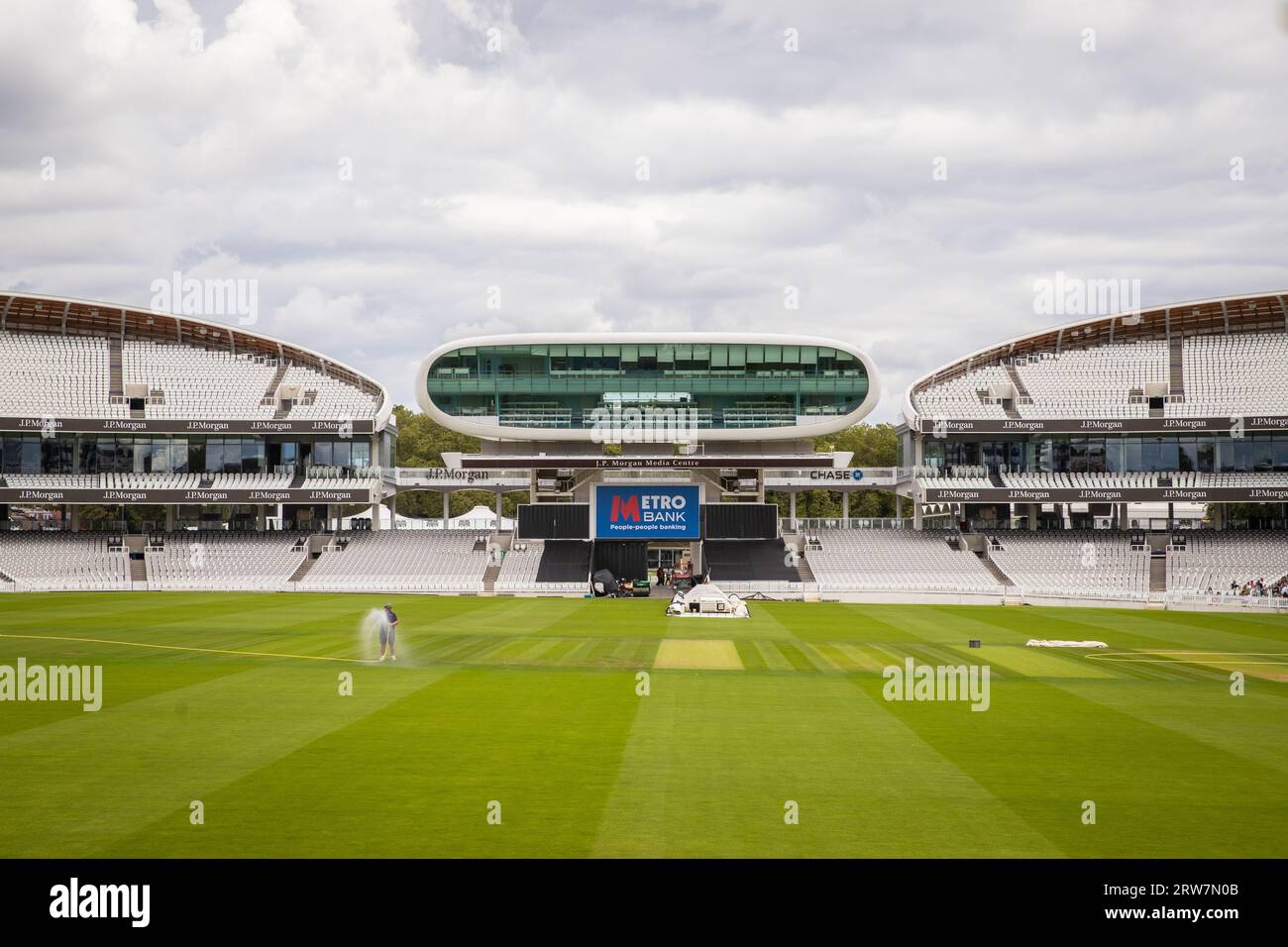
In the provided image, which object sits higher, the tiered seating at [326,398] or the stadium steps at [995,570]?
the tiered seating at [326,398]

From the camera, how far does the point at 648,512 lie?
210ft

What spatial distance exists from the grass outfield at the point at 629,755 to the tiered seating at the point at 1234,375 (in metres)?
43.0

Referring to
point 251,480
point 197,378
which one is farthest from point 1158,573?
point 197,378

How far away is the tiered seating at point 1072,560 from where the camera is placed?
61.4 m

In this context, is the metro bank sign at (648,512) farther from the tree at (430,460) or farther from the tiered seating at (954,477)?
the tree at (430,460)

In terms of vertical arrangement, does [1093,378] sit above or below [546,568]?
above

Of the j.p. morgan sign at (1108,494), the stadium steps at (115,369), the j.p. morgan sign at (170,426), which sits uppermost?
the stadium steps at (115,369)

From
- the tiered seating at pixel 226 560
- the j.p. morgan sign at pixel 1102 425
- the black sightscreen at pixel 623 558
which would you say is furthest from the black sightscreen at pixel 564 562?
the j.p. morgan sign at pixel 1102 425

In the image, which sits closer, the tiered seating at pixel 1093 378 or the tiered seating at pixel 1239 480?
the tiered seating at pixel 1239 480

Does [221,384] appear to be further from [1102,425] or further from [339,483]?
[1102,425]

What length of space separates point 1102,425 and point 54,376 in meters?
69.5

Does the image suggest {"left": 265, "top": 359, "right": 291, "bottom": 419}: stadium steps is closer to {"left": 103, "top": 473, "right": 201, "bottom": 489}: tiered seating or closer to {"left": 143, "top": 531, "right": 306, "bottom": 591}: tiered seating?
{"left": 103, "top": 473, "right": 201, "bottom": 489}: tiered seating

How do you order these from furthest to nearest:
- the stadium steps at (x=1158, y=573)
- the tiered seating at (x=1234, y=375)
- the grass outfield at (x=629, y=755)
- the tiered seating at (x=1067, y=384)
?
1. the tiered seating at (x=1067, y=384)
2. the tiered seating at (x=1234, y=375)
3. the stadium steps at (x=1158, y=573)
4. the grass outfield at (x=629, y=755)

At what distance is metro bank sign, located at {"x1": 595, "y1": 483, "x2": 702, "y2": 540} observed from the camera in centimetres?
6375
